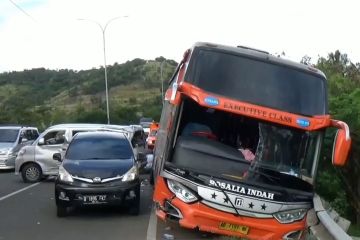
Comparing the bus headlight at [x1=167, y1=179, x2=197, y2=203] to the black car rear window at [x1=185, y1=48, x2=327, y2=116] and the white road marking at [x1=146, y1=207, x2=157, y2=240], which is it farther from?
the black car rear window at [x1=185, y1=48, x2=327, y2=116]

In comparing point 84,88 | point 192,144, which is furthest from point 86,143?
point 84,88

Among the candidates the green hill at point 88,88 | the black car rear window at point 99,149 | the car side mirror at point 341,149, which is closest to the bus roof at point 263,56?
the car side mirror at point 341,149

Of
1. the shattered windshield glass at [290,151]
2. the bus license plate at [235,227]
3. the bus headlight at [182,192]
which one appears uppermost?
the shattered windshield glass at [290,151]

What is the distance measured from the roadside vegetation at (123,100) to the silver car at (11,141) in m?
12.1

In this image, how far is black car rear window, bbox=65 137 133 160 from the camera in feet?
42.8

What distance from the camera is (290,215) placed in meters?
9.05

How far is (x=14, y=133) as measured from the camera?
25562 mm

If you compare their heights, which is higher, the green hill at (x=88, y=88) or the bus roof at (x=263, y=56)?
the bus roof at (x=263, y=56)

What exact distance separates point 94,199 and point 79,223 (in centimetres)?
54

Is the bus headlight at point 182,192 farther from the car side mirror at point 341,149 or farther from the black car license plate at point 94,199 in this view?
the black car license plate at point 94,199

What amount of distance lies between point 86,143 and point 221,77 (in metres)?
4.93

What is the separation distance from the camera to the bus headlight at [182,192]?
9148 millimetres

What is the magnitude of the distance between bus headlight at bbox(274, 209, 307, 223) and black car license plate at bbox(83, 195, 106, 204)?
3.99 meters

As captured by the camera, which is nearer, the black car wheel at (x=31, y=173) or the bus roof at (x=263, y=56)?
the bus roof at (x=263, y=56)
